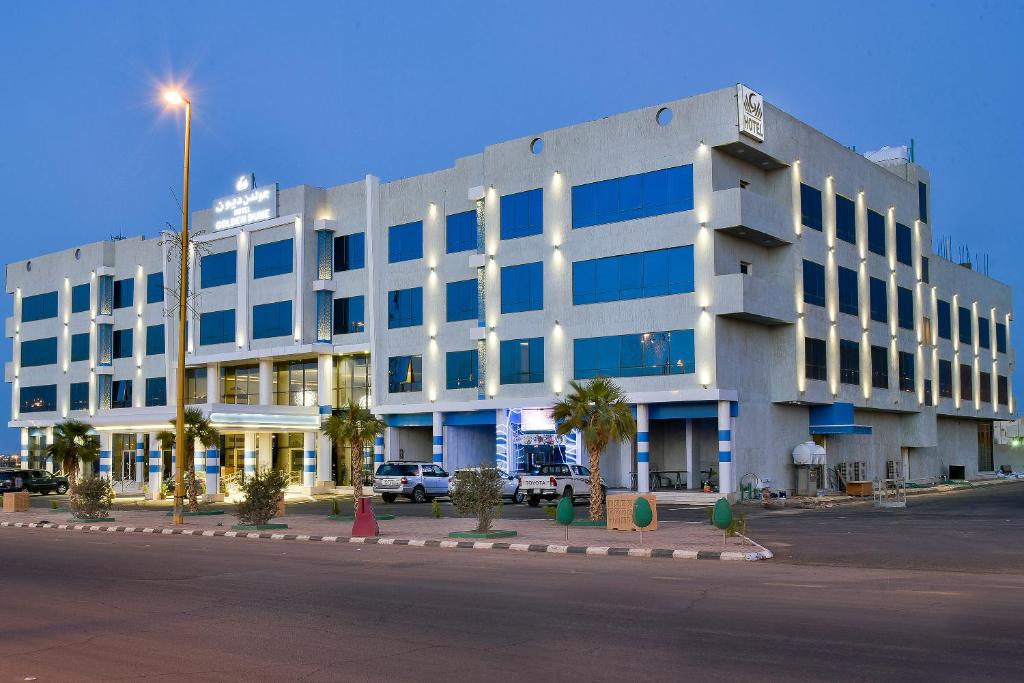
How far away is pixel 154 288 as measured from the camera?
67.9 meters

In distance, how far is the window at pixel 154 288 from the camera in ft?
221

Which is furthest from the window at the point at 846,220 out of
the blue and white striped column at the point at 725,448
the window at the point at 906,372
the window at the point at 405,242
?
the window at the point at 405,242

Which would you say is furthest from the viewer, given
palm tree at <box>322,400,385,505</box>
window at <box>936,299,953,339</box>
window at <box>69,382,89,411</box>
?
window at <box>69,382,89,411</box>

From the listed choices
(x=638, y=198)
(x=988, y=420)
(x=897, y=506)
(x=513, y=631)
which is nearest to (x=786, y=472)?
(x=897, y=506)

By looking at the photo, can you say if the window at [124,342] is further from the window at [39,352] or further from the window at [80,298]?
the window at [39,352]

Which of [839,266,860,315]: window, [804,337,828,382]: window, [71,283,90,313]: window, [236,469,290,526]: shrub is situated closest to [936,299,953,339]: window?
[839,266,860,315]: window

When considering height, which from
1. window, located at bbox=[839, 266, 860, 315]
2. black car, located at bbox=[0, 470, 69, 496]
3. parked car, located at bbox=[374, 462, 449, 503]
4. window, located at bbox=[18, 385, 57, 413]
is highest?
window, located at bbox=[839, 266, 860, 315]

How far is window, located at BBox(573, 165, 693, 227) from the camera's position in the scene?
4397 centimetres

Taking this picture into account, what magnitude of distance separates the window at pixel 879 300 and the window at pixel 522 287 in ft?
59.6

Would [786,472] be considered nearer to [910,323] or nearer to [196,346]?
[910,323]

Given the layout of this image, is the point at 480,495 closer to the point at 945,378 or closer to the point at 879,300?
the point at 879,300

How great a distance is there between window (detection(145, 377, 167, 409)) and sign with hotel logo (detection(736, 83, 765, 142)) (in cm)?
4118

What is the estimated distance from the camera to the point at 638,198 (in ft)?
148

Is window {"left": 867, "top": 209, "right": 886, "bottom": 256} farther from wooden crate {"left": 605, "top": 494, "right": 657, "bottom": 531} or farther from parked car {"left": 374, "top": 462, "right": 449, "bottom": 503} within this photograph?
wooden crate {"left": 605, "top": 494, "right": 657, "bottom": 531}
